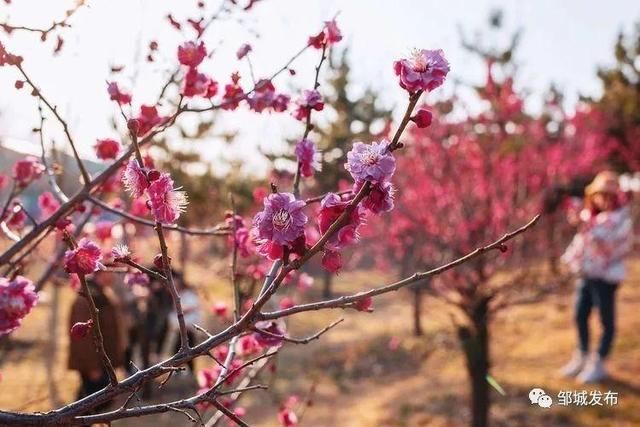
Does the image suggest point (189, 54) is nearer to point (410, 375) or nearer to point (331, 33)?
point (331, 33)

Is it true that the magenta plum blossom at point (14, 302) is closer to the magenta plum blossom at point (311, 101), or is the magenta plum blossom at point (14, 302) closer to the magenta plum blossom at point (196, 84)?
the magenta plum blossom at point (311, 101)

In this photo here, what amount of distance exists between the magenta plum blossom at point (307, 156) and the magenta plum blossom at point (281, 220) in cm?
54

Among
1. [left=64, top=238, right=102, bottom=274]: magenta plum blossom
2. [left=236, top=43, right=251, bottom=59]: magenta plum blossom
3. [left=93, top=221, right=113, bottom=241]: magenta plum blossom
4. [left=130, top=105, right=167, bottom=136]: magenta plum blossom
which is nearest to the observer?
[left=64, top=238, right=102, bottom=274]: magenta plum blossom

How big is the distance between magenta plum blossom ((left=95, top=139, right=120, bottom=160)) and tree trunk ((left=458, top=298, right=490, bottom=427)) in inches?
129

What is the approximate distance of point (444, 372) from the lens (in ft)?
24.1

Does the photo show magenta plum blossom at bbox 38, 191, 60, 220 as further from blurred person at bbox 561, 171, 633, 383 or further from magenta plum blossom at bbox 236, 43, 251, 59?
blurred person at bbox 561, 171, 633, 383

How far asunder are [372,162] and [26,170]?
1.86m

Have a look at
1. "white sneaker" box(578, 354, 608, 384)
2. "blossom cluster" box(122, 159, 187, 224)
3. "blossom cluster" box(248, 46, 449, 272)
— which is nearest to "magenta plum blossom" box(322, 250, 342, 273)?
"blossom cluster" box(248, 46, 449, 272)

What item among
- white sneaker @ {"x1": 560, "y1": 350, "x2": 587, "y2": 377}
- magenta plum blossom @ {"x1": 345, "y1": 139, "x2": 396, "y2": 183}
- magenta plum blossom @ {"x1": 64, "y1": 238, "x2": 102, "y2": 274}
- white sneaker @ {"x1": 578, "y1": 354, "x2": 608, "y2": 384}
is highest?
white sneaker @ {"x1": 560, "y1": 350, "x2": 587, "y2": 377}

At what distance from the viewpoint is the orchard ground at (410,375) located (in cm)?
559

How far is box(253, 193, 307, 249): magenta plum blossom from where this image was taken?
1.19 metres

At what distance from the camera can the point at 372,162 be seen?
1143 millimetres

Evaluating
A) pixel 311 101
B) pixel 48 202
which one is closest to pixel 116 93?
pixel 311 101

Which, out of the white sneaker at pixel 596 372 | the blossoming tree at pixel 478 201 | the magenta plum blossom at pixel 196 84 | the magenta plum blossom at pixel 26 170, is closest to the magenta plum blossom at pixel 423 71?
the magenta plum blossom at pixel 196 84
